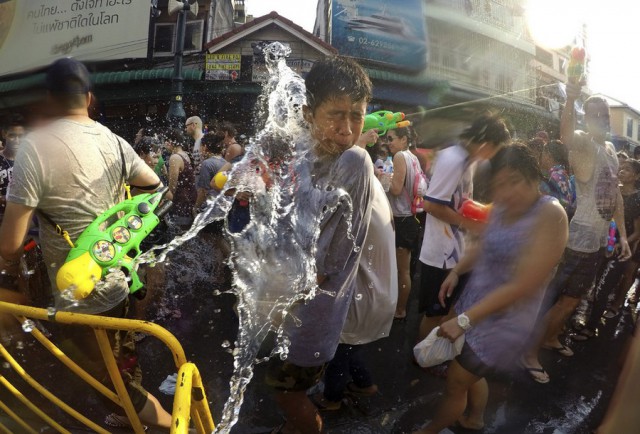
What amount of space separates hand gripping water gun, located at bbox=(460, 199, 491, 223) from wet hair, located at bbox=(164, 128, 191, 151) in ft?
11.1

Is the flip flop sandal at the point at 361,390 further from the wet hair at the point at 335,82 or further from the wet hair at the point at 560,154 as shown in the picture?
the wet hair at the point at 560,154

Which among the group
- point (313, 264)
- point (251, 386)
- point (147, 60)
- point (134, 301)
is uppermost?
point (147, 60)

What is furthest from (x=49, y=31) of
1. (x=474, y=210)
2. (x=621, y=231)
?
(x=621, y=231)

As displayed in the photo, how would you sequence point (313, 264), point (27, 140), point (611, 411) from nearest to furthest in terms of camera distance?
point (611, 411)
point (313, 264)
point (27, 140)

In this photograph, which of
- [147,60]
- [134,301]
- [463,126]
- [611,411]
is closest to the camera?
[611,411]

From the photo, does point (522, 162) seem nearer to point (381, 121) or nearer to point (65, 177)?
point (381, 121)

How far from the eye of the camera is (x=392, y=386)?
2.82m

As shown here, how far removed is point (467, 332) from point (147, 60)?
31.5 feet

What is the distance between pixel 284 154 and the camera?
2.16 meters

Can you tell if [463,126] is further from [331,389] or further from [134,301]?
[134,301]

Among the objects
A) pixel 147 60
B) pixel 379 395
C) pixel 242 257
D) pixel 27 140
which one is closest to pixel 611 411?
pixel 242 257

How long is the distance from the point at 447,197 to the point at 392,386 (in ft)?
4.75

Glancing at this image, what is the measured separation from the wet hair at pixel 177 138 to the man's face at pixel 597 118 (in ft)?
13.6

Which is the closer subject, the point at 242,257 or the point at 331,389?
the point at 242,257
